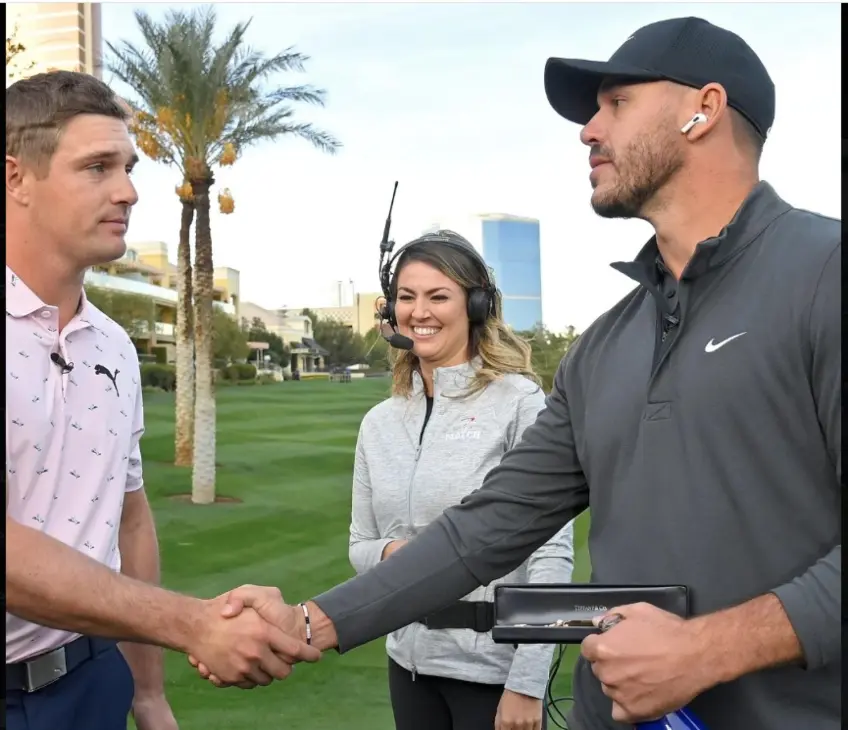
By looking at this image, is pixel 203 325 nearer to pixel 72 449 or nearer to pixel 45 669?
pixel 72 449

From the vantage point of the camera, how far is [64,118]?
234 centimetres

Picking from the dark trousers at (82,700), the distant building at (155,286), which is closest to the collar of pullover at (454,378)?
the dark trousers at (82,700)

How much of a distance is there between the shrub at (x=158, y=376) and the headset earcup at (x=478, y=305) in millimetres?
31269

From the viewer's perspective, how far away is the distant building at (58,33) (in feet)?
53.1

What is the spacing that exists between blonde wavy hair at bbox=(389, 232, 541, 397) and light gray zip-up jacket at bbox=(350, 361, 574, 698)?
0.24 feet

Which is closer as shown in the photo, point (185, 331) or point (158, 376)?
point (185, 331)

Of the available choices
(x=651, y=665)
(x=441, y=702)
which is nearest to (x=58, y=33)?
(x=441, y=702)

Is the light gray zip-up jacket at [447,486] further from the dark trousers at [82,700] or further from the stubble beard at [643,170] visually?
the stubble beard at [643,170]

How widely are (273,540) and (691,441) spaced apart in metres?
12.3

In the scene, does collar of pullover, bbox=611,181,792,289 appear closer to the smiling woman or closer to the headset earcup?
the smiling woman

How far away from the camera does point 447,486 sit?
2.76m

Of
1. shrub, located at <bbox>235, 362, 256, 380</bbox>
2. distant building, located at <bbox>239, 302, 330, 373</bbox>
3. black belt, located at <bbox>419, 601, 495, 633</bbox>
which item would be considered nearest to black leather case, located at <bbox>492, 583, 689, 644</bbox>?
black belt, located at <bbox>419, 601, 495, 633</bbox>

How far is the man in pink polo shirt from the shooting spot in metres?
2.12

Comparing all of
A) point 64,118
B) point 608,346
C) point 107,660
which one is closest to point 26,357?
point 64,118
